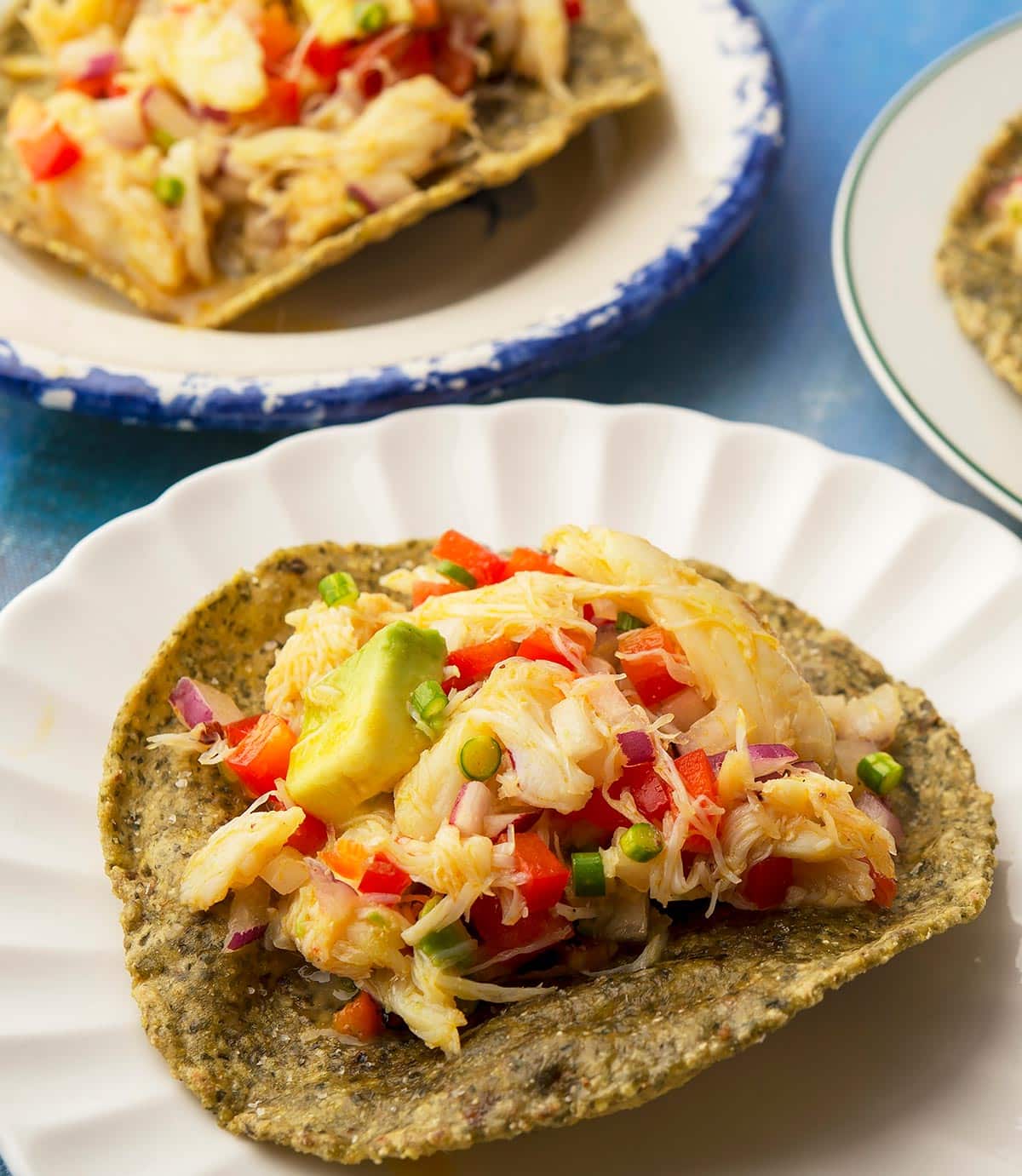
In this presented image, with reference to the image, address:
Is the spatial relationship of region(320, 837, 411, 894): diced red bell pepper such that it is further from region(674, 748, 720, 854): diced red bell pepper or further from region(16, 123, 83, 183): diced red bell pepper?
region(16, 123, 83, 183): diced red bell pepper

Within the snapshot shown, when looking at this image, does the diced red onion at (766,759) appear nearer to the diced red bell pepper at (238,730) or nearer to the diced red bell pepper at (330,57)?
the diced red bell pepper at (238,730)

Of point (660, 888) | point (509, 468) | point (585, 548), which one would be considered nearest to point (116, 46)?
point (509, 468)

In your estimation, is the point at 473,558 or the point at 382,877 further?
the point at 473,558

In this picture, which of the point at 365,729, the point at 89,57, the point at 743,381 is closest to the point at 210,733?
the point at 365,729

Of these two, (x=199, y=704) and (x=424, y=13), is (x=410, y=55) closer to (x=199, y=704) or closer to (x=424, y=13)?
(x=424, y=13)

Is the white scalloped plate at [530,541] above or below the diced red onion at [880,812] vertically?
below

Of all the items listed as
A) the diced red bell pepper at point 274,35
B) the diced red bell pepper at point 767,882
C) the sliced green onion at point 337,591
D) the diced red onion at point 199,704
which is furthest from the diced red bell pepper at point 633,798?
the diced red bell pepper at point 274,35

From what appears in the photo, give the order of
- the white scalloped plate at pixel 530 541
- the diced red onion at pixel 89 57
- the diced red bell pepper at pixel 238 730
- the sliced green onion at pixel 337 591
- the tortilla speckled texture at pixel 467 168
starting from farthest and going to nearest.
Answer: the diced red onion at pixel 89 57
the tortilla speckled texture at pixel 467 168
the sliced green onion at pixel 337 591
the diced red bell pepper at pixel 238 730
the white scalloped plate at pixel 530 541
